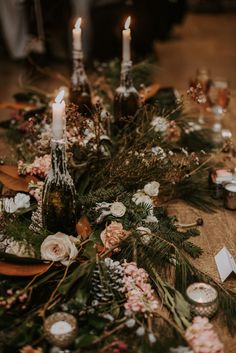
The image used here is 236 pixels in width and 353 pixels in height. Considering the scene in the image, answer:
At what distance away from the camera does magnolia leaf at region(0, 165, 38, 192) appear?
1.55 m

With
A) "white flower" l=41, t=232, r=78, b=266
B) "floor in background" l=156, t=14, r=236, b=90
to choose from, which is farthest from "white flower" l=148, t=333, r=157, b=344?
"floor in background" l=156, t=14, r=236, b=90

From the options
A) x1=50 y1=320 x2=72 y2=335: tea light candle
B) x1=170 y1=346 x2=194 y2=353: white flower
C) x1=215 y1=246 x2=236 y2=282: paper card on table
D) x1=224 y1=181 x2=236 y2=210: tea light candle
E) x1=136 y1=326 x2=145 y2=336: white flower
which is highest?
x1=224 y1=181 x2=236 y2=210: tea light candle

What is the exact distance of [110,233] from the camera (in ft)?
4.24

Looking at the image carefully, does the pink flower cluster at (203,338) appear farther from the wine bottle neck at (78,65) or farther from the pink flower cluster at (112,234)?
the wine bottle neck at (78,65)

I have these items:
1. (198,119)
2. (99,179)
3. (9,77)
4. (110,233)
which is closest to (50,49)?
(9,77)

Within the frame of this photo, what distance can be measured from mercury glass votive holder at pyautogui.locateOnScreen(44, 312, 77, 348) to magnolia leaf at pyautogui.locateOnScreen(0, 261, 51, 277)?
0.45 feet

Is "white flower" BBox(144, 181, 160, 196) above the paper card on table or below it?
above

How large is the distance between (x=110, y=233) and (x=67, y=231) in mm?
140

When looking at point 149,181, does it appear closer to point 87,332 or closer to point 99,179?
point 99,179

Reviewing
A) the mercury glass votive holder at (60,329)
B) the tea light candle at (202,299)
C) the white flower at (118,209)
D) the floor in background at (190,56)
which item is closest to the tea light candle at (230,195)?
the white flower at (118,209)

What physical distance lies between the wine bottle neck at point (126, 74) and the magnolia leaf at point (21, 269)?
0.84 m

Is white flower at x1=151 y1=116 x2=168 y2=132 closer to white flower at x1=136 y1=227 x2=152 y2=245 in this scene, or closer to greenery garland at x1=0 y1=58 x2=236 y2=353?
greenery garland at x1=0 y1=58 x2=236 y2=353

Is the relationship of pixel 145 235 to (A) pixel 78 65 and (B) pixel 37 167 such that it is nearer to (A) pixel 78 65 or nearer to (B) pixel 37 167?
(B) pixel 37 167

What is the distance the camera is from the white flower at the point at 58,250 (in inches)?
48.6
